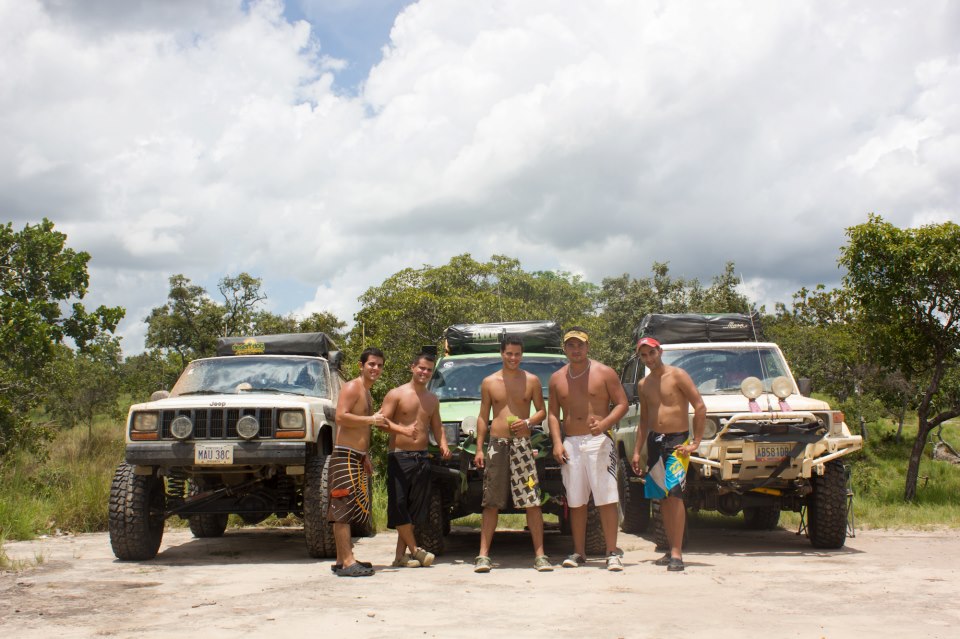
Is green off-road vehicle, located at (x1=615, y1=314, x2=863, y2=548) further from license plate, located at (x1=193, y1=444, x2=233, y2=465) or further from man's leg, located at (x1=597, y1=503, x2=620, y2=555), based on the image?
license plate, located at (x1=193, y1=444, x2=233, y2=465)

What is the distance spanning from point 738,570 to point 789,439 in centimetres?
145

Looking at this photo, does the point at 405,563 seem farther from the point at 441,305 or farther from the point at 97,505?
the point at 441,305

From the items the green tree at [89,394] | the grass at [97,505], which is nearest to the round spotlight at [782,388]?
the grass at [97,505]

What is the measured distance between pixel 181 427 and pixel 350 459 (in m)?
1.66

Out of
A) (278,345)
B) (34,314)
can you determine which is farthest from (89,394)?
(278,345)

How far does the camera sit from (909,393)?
2122 centimetres

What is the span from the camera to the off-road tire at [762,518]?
10.5m

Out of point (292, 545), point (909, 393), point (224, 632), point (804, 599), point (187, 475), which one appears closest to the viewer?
point (224, 632)

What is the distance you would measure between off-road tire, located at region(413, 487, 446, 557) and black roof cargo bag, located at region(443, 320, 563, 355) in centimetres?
244

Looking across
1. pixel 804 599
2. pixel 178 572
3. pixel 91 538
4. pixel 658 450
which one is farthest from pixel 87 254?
pixel 804 599

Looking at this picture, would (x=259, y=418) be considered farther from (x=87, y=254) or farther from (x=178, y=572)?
(x=87, y=254)

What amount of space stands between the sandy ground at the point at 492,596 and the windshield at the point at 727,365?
1.70m

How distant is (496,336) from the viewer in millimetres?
9547

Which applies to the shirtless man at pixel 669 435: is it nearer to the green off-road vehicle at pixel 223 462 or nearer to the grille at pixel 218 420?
the green off-road vehicle at pixel 223 462
